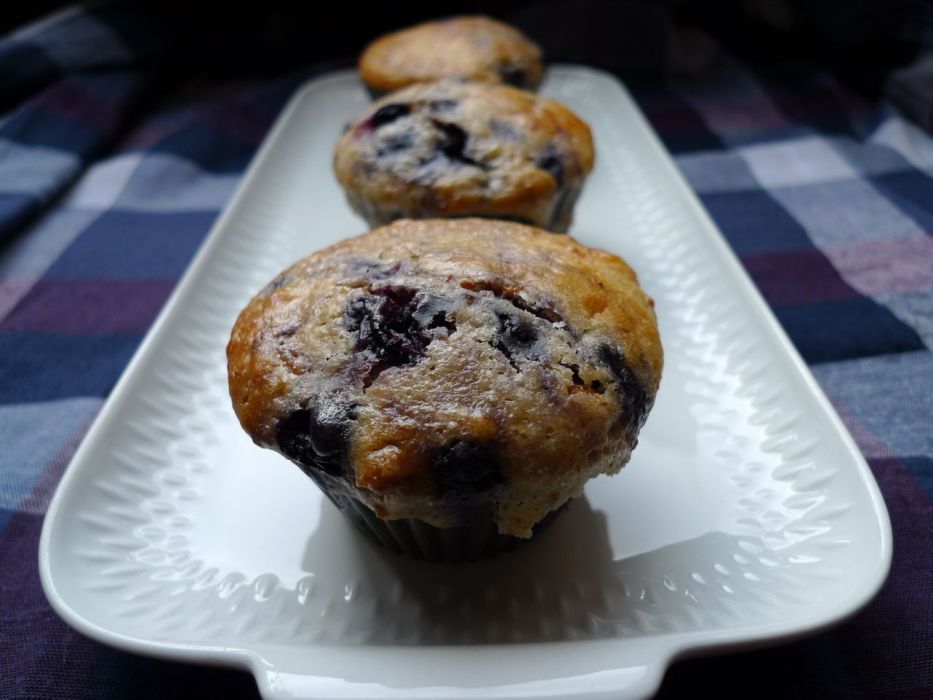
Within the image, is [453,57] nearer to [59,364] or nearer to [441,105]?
[441,105]

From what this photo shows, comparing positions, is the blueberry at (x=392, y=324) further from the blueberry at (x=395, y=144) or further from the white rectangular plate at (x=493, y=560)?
the blueberry at (x=395, y=144)

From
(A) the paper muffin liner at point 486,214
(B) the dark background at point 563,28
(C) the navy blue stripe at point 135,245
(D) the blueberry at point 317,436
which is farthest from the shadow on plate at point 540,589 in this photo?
(B) the dark background at point 563,28

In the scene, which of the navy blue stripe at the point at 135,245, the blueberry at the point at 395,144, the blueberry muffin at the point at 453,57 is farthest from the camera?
the blueberry muffin at the point at 453,57

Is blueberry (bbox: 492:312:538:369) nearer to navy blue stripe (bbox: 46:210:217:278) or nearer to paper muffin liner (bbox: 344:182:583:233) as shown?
paper muffin liner (bbox: 344:182:583:233)

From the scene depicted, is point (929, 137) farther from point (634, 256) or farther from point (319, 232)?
point (319, 232)

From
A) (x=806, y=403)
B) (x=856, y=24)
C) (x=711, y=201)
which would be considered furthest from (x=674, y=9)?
(x=806, y=403)
